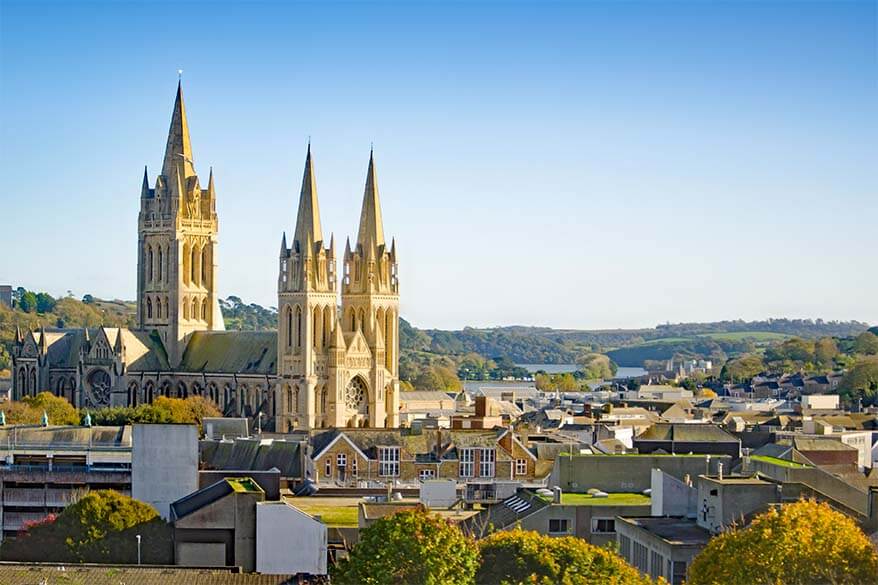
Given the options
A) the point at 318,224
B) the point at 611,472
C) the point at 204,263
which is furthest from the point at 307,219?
the point at 611,472

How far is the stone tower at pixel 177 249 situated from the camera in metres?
163

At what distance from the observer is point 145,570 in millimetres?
61281

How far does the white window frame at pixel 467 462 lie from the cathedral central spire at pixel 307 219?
5088cm

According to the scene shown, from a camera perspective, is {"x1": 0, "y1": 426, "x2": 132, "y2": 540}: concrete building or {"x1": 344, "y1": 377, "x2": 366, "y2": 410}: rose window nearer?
{"x1": 0, "y1": 426, "x2": 132, "y2": 540}: concrete building

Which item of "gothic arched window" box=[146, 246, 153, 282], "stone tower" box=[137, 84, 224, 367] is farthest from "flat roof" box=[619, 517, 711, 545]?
"gothic arched window" box=[146, 246, 153, 282]

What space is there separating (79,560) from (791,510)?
85.3ft

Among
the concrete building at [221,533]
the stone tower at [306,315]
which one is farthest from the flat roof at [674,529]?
the stone tower at [306,315]

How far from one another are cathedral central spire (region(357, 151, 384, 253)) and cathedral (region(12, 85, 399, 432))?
3.1 inches

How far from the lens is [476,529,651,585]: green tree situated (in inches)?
2125

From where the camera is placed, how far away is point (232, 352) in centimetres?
15762

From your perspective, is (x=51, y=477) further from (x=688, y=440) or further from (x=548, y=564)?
(x=688, y=440)

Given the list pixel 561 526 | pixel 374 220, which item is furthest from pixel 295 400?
pixel 561 526

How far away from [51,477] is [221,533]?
62.9 feet

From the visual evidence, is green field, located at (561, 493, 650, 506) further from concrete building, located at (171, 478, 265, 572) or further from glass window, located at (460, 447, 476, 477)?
glass window, located at (460, 447, 476, 477)
